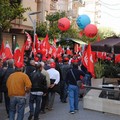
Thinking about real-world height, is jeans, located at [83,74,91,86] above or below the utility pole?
below

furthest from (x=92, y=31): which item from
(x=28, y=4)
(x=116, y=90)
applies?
(x=28, y=4)

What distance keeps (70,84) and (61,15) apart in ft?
79.9

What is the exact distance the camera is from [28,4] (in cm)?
3334

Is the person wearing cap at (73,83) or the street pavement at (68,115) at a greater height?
the person wearing cap at (73,83)

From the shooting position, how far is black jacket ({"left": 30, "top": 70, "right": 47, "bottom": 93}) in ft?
34.5

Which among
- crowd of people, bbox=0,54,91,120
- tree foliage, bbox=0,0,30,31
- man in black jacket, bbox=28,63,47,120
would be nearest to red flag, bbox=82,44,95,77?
crowd of people, bbox=0,54,91,120

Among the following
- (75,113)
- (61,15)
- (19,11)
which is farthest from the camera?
(61,15)

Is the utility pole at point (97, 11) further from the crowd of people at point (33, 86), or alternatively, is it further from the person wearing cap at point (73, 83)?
the person wearing cap at point (73, 83)

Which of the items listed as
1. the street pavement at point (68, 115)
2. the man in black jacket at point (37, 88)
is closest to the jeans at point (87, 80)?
the street pavement at point (68, 115)

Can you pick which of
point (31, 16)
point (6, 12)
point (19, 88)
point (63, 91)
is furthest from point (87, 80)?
point (31, 16)

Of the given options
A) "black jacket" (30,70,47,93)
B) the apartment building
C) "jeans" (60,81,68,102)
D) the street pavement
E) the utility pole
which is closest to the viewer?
"black jacket" (30,70,47,93)

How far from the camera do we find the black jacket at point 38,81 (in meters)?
10.5

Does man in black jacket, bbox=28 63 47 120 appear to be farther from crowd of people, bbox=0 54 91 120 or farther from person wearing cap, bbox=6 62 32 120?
person wearing cap, bbox=6 62 32 120

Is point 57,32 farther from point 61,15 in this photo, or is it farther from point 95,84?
point 95,84
